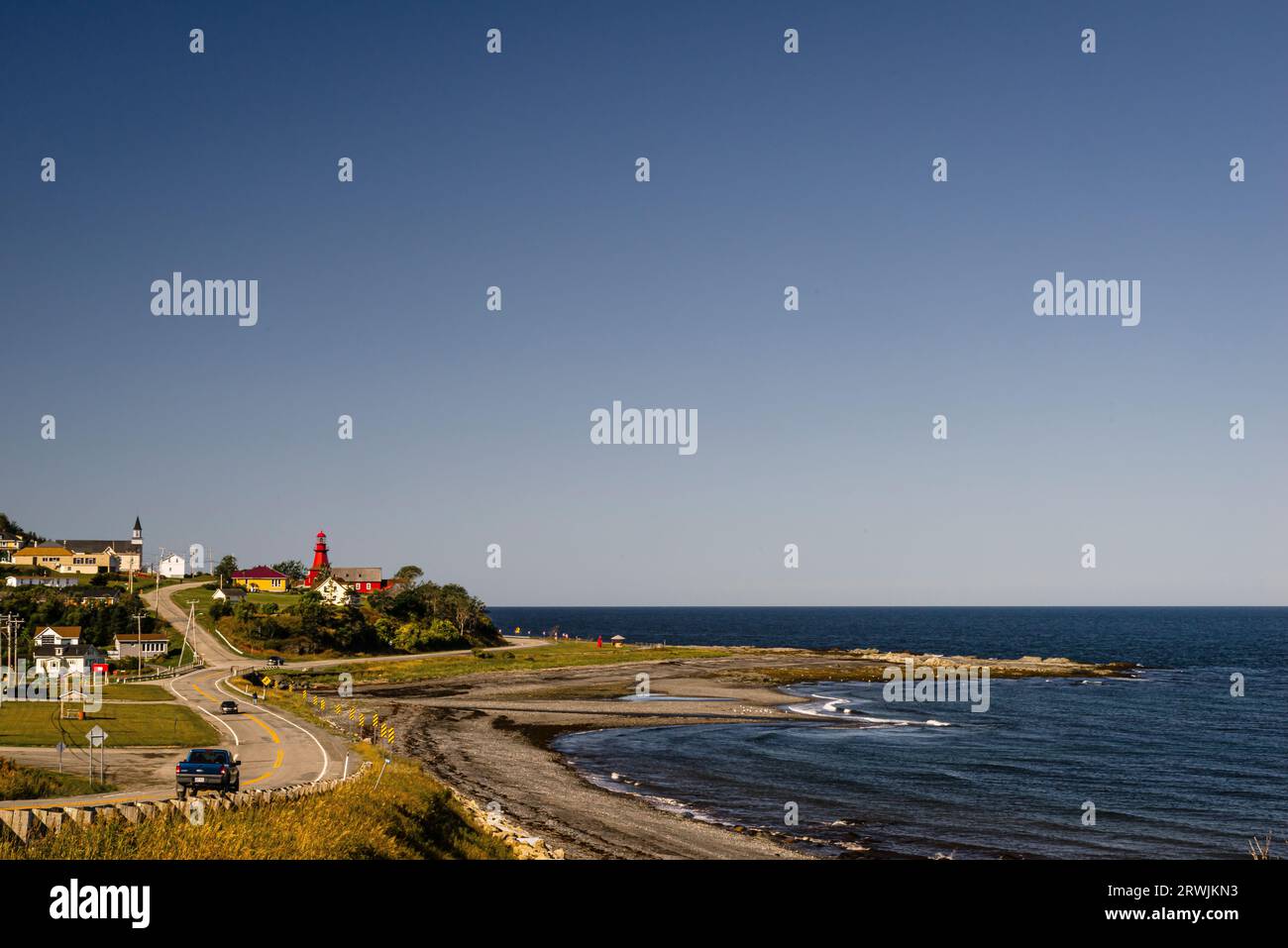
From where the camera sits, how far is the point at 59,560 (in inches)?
6398

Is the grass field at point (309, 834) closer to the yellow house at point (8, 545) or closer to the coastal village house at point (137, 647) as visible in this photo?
the coastal village house at point (137, 647)

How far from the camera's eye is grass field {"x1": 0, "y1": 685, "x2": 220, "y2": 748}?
159ft

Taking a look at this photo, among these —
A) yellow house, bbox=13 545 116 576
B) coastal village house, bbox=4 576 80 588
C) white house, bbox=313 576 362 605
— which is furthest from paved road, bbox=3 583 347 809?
yellow house, bbox=13 545 116 576

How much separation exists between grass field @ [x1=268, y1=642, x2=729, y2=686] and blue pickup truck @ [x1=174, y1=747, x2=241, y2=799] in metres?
56.4

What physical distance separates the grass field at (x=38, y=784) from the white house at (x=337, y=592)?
366 ft

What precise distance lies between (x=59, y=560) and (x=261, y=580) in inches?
1322

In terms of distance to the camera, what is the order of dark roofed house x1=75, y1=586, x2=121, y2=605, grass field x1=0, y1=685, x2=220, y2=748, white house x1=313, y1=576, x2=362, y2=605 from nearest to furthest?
grass field x1=0, y1=685, x2=220, y2=748 < dark roofed house x1=75, y1=586, x2=121, y2=605 < white house x1=313, y1=576, x2=362, y2=605

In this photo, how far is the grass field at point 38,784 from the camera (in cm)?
3073

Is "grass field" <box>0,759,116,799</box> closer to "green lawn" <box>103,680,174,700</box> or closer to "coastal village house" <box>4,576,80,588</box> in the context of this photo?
"green lawn" <box>103,680,174,700</box>

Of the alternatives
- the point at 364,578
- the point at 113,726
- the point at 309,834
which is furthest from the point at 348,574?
the point at 309,834

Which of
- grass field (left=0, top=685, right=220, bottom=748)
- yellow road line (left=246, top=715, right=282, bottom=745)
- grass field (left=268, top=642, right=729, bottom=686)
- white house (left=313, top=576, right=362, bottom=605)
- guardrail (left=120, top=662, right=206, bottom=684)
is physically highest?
white house (left=313, top=576, right=362, bottom=605)
